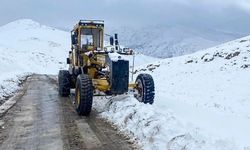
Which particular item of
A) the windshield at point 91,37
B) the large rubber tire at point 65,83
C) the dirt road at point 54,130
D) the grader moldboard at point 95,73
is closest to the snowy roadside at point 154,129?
the dirt road at point 54,130

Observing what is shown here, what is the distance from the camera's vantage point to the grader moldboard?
1408 centimetres

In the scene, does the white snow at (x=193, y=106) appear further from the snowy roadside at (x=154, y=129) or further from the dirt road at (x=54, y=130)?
the dirt road at (x=54, y=130)

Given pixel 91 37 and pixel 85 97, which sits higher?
pixel 91 37

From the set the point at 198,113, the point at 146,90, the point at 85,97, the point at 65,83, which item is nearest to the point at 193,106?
the point at 198,113

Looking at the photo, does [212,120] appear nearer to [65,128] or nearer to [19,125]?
[65,128]

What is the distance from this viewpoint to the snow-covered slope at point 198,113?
8.77 meters

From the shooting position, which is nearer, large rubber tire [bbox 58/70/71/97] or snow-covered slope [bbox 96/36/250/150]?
snow-covered slope [bbox 96/36/250/150]

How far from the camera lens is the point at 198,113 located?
1515cm

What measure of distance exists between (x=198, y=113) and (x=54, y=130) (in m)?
5.71

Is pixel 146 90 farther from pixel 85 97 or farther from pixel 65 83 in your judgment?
pixel 65 83

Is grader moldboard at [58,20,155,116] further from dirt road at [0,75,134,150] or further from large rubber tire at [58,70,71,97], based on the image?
dirt road at [0,75,134,150]

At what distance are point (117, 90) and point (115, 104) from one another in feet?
1.62

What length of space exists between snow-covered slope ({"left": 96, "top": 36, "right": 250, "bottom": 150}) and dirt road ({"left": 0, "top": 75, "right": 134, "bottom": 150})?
2.01ft

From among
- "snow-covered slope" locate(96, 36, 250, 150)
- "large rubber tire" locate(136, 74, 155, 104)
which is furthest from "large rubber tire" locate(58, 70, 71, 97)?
"large rubber tire" locate(136, 74, 155, 104)
